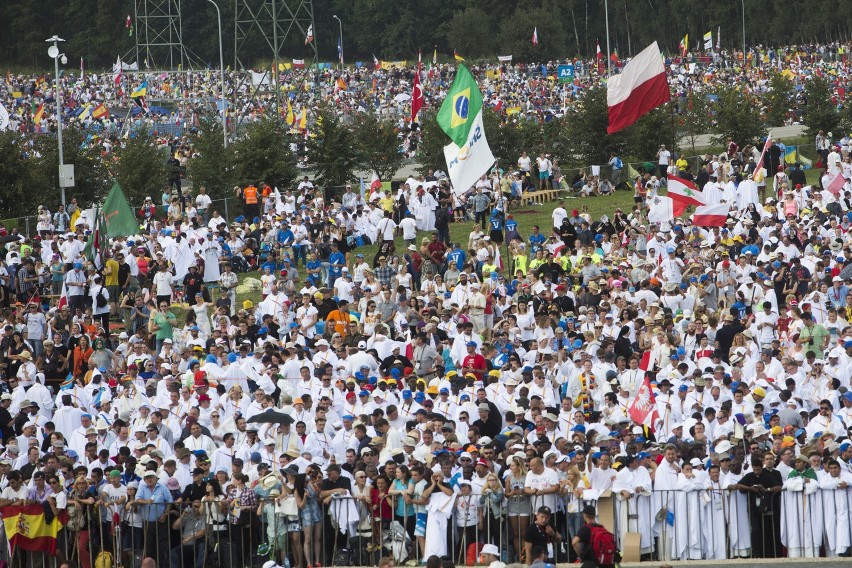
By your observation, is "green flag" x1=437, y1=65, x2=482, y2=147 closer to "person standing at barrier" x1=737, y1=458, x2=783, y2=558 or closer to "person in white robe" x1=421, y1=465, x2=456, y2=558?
"person in white robe" x1=421, y1=465, x2=456, y2=558

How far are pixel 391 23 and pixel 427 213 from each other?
6761 centimetres

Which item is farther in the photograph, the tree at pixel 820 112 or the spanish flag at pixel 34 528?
the tree at pixel 820 112

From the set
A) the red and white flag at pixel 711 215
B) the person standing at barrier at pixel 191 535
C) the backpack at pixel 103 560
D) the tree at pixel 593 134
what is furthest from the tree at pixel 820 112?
the backpack at pixel 103 560

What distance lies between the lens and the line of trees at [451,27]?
9100 cm

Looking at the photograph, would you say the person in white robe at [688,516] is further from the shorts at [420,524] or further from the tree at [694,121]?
the tree at [694,121]

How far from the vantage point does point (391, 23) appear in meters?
99.6

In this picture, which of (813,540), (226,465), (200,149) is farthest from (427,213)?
(813,540)

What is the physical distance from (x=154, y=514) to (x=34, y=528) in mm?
1428

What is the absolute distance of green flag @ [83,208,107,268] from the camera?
90.9ft

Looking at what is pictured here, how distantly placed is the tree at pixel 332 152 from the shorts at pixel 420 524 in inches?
1001

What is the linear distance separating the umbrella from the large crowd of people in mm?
31

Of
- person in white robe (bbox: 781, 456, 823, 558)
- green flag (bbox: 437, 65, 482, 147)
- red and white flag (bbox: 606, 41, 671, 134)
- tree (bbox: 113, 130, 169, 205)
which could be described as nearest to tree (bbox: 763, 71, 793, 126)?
tree (bbox: 113, 130, 169, 205)

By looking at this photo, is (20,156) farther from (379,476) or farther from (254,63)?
(254,63)

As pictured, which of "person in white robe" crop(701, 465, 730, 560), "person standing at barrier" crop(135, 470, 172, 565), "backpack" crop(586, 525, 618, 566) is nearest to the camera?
"backpack" crop(586, 525, 618, 566)
